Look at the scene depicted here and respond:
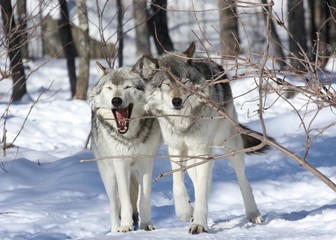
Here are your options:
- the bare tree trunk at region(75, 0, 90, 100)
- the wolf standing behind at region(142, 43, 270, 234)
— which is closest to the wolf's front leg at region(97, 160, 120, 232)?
the wolf standing behind at region(142, 43, 270, 234)

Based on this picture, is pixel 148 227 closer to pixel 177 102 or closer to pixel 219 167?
pixel 177 102

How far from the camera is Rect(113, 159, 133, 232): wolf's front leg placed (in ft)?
22.0

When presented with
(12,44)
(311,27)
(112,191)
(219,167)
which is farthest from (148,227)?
(311,27)

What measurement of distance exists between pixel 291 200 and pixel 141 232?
2.38 m

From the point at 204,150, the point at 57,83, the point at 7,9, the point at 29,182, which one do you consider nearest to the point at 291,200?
the point at 204,150

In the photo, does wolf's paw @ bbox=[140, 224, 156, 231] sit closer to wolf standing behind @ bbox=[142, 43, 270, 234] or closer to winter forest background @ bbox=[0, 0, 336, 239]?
winter forest background @ bbox=[0, 0, 336, 239]

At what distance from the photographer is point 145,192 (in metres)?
6.87

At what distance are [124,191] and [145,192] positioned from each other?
0.21 metres

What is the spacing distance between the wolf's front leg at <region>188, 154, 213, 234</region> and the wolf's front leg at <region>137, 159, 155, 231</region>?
0.44m

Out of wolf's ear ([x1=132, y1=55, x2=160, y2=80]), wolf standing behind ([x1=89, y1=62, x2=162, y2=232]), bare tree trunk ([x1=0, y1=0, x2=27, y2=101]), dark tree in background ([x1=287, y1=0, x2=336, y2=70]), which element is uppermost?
dark tree in background ([x1=287, y1=0, x2=336, y2=70])

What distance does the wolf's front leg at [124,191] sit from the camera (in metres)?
6.70

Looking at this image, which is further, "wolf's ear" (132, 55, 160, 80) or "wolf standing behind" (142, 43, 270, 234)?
"wolf's ear" (132, 55, 160, 80)

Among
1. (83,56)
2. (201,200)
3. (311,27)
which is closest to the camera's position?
(201,200)

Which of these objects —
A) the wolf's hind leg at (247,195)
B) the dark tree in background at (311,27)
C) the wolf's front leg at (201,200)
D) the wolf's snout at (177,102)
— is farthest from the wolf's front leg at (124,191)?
the dark tree in background at (311,27)
